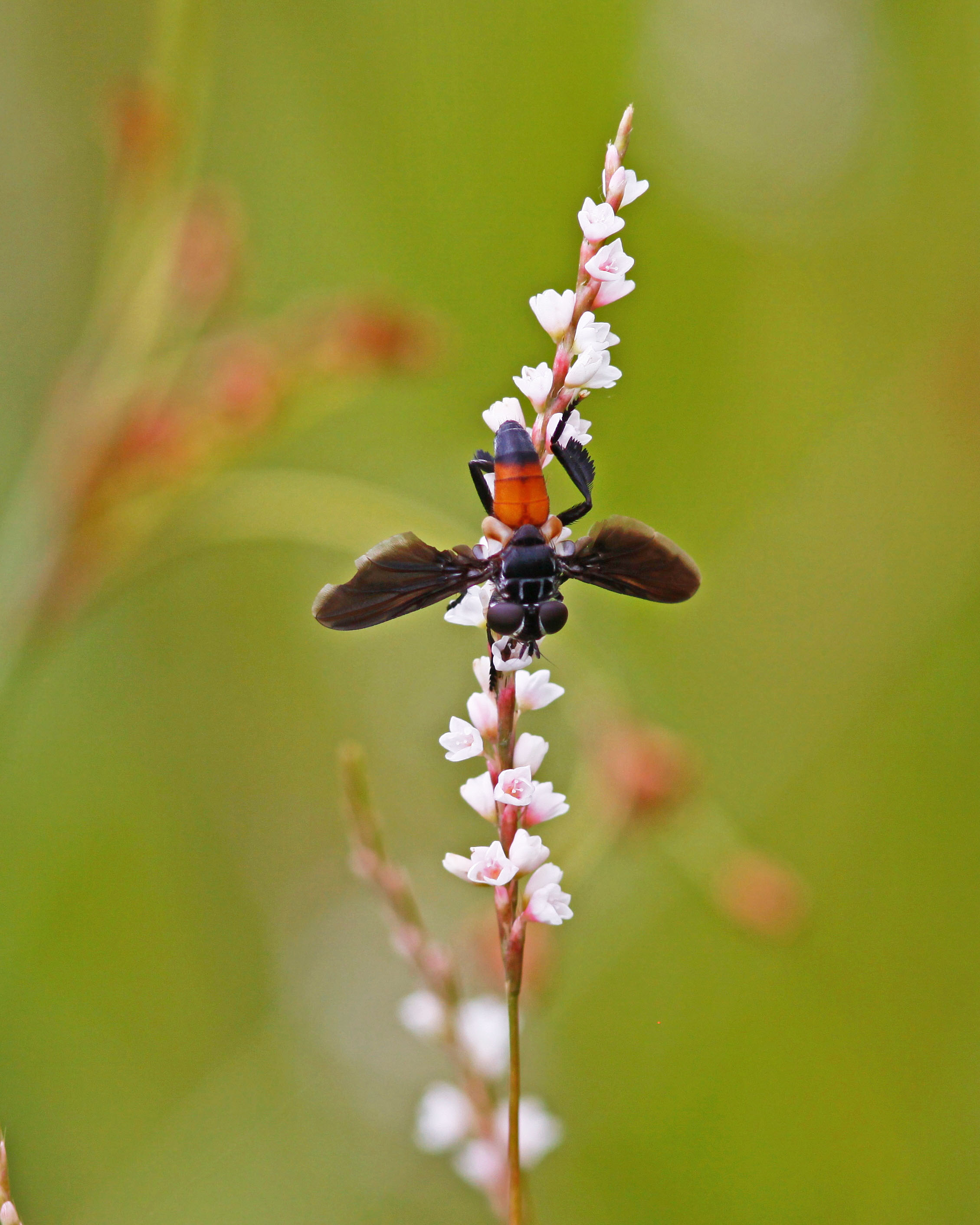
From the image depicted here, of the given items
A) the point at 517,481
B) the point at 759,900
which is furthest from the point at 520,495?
the point at 759,900

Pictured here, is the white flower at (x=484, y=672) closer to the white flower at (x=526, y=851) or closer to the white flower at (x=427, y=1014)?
the white flower at (x=526, y=851)

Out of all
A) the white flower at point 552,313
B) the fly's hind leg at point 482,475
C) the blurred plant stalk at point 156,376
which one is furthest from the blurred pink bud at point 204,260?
the white flower at point 552,313

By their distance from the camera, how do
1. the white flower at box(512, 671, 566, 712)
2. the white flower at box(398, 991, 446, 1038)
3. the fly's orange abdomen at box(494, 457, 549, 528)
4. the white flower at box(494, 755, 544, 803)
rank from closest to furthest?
the white flower at box(494, 755, 544, 803) < the white flower at box(512, 671, 566, 712) < the white flower at box(398, 991, 446, 1038) < the fly's orange abdomen at box(494, 457, 549, 528)

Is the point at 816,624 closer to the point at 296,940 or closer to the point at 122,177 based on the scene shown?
the point at 296,940

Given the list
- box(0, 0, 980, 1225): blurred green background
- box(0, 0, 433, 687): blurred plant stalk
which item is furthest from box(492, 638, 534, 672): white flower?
box(0, 0, 980, 1225): blurred green background

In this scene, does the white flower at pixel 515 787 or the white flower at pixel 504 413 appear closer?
the white flower at pixel 515 787

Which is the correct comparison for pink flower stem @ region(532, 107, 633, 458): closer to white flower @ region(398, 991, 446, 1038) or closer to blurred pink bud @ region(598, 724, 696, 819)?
white flower @ region(398, 991, 446, 1038)

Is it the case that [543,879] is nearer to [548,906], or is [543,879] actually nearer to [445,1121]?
[548,906]

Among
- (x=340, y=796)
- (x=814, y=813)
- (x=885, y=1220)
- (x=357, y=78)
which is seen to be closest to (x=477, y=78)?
(x=357, y=78)
